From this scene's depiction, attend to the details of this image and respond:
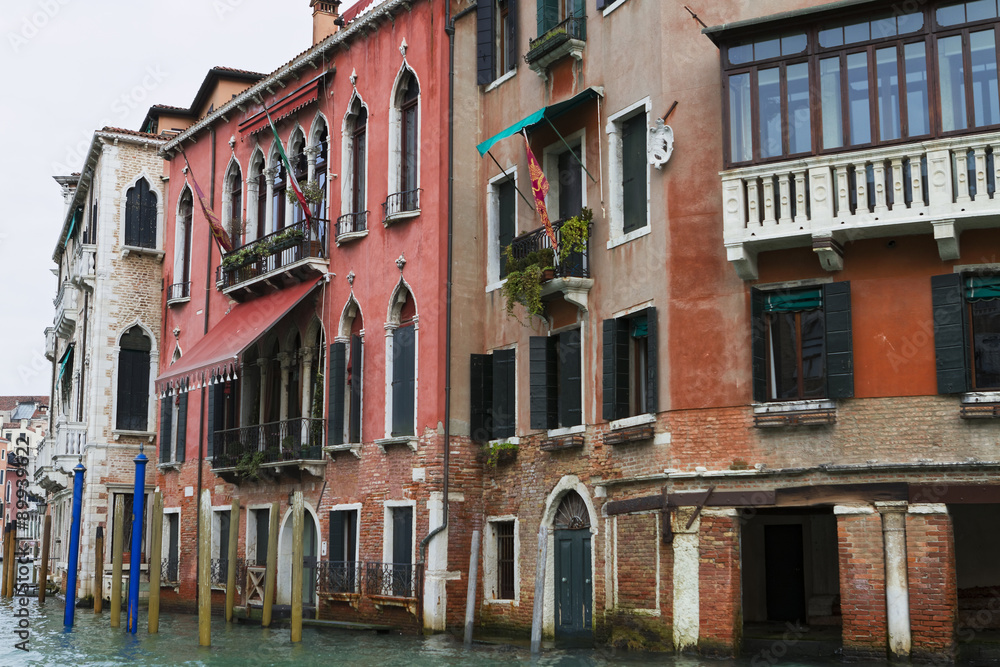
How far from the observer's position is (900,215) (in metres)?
14.7

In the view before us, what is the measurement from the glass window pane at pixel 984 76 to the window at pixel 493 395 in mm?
8278

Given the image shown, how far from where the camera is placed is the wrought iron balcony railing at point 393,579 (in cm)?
2052

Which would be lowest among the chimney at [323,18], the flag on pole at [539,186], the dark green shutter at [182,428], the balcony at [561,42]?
the dark green shutter at [182,428]

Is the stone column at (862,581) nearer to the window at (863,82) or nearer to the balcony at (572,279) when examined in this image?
the window at (863,82)

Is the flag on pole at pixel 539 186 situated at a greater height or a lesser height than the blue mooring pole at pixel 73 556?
greater

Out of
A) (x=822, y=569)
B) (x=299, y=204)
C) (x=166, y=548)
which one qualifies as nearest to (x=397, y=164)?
(x=299, y=204)

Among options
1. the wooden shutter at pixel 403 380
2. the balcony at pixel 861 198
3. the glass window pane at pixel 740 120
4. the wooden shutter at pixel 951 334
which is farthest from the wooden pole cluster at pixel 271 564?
the wooden shutter at pixel 951 334

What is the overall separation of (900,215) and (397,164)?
1014 centimetres

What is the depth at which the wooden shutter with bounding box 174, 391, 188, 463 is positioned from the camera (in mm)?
28989

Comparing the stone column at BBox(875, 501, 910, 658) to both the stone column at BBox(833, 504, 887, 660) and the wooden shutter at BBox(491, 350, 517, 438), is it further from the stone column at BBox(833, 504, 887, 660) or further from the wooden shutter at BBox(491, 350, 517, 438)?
the wooden shutter at BBox(491, 350, 517, 438)

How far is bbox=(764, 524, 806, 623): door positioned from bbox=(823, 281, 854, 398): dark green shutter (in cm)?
425

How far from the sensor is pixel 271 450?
81.3 ft

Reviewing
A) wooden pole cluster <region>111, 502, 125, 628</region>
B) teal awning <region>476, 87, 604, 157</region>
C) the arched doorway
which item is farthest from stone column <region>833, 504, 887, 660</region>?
wooden pole cluster <region>111, 502, 125, 628</region>

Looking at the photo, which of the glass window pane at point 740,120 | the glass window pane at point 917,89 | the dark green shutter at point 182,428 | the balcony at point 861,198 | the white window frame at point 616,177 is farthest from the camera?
the dark green shutter at point 182,428
